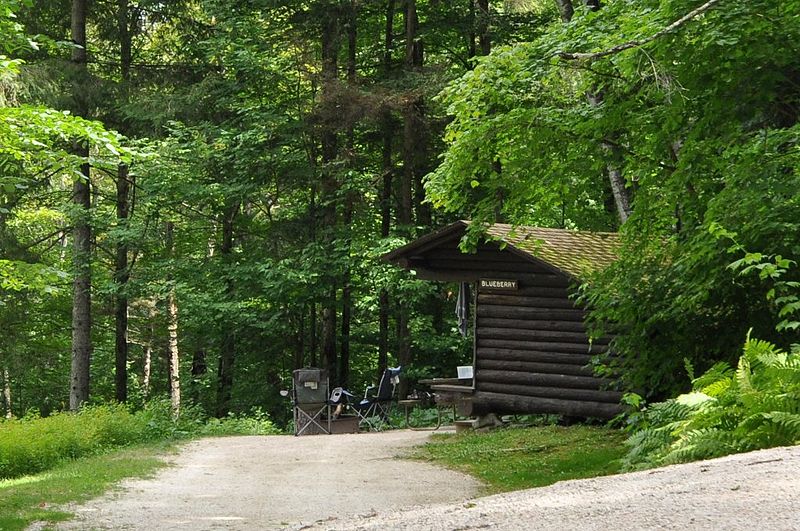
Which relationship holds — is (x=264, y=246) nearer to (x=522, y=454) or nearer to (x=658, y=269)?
(x=522, y=454)

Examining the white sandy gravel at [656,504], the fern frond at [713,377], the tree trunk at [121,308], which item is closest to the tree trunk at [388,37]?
the tree trunk at [121,308]

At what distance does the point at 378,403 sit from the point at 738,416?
14.0 meters

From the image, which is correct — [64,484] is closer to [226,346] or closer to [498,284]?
[498,284]

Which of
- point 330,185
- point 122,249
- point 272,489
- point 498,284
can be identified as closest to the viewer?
point 272,489

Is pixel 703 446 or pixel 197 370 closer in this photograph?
pixel 703 446

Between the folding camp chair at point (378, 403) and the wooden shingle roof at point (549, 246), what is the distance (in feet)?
13.2

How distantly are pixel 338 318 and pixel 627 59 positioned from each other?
22.0m

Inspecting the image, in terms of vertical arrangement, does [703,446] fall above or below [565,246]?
below

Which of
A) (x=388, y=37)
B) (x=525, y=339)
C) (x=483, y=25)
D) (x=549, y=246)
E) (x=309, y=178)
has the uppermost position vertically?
(x=388, y=37)

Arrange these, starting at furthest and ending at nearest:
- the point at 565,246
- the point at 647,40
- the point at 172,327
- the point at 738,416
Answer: the point at 172,327 → the point at 565,246 → the point at 647,40 → the point at 738,416

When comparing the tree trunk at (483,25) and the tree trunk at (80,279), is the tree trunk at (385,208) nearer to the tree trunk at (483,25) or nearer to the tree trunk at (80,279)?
the tree trunk at (483,25)

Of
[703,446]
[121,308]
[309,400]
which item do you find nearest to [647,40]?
[703,446]

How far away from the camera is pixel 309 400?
66.8 ft

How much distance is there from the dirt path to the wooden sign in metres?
3.29
